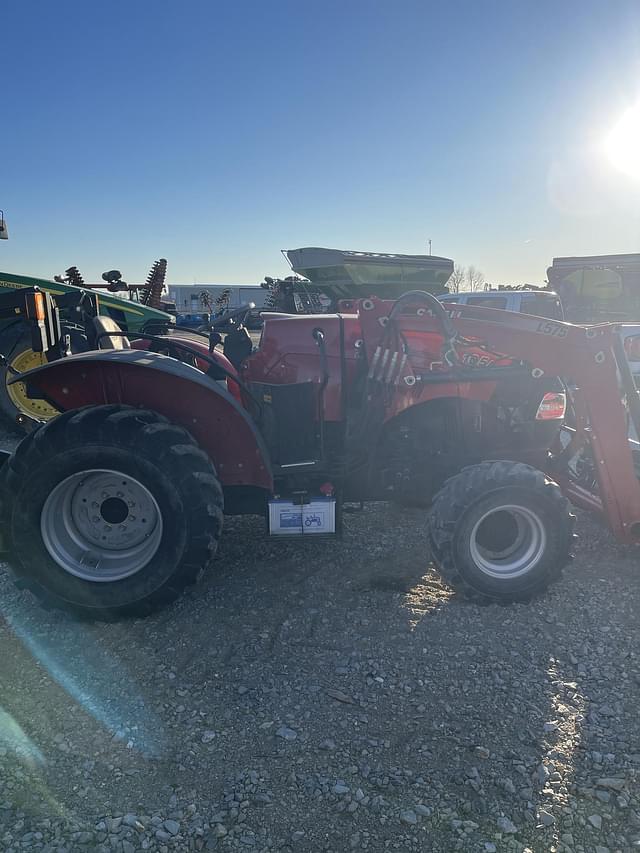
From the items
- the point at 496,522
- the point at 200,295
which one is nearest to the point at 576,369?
the point at 496,522

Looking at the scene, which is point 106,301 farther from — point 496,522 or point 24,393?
point 496,522

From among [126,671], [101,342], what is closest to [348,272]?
[101,342]

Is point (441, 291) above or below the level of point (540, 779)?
above

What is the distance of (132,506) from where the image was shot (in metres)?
3.03

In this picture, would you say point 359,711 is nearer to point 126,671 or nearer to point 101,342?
point 126,671

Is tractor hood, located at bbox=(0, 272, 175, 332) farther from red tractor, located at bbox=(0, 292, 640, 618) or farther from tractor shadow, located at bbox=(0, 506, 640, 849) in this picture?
tractor shadow, located at bbox=(0, 506, 640, 849)

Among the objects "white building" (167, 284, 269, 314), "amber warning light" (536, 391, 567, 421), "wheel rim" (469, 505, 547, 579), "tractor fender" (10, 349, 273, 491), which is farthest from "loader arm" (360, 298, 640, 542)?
"white building" (167, 284, 269, 314)

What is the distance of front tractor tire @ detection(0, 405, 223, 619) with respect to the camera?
9.11ft

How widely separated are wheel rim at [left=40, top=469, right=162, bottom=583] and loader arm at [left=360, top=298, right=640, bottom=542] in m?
1.59

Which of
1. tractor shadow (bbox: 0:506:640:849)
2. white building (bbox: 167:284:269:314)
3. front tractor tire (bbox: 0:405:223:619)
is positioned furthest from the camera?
white building (bbox: 167:284:269:314)

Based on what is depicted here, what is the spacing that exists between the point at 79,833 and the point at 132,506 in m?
1.54

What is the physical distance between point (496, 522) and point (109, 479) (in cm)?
215

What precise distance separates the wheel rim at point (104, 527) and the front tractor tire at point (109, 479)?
10 millimetres

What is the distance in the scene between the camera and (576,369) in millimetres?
3205
